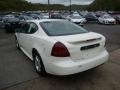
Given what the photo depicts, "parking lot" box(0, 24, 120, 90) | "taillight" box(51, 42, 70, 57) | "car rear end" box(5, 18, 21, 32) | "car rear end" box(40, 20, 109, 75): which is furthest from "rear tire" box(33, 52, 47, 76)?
"car rear end" box(5, 18, 21, 32)

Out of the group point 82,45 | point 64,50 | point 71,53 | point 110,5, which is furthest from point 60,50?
point 110,5

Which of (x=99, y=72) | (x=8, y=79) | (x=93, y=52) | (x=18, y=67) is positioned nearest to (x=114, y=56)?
(x=99, y=72)

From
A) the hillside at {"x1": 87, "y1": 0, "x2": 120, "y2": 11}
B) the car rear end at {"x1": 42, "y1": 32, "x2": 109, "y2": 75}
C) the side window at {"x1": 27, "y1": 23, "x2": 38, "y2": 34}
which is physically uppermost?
the side window at {"x1": 27, "y1": 23, "x2": 38, "y2": 34}

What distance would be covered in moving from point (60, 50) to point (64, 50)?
3.7 inches

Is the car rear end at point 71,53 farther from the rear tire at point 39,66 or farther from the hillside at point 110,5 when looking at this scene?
the hillside at point 110,5

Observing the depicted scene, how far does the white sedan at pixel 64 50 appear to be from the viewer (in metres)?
3.89

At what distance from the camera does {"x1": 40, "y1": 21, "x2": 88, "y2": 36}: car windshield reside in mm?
4652

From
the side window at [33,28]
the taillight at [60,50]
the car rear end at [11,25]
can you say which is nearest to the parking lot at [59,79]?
the taillight at [60,50]

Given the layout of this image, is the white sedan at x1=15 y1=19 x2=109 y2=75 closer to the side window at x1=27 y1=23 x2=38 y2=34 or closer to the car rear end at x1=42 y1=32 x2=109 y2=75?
the car rear end at x1=42 y1=32 x2=109 y2=75

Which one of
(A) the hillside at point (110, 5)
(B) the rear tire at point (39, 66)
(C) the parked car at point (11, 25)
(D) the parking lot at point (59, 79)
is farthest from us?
(A) the hillside at point (110, 5)

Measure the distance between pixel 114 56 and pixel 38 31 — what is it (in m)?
3.20

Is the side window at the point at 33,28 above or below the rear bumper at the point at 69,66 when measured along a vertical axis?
above

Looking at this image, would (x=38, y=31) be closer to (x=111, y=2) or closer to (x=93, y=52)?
(x=93, y=52)

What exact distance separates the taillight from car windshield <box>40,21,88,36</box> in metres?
0.66
